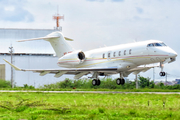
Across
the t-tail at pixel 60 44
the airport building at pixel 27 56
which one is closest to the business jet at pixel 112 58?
the t-tail at pixel 60 44

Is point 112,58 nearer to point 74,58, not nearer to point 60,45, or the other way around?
point 74,58

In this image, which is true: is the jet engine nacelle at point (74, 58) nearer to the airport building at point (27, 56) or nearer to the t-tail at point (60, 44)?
the t-tail at point (60, 44)

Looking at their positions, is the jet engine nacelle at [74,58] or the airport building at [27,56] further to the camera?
the airport building at [27,56]

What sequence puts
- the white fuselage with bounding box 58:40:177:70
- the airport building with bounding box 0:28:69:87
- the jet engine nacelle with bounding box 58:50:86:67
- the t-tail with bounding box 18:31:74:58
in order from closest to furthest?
the white fuselage with bounding box 58:40:177:70 → the jet engine nacelle with bounding box 58:50:86:67 → the t-tail with bounding box 18:31:74:58 → the airport building with bounding box 0:28:69:87

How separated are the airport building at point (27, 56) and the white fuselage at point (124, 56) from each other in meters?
26.7

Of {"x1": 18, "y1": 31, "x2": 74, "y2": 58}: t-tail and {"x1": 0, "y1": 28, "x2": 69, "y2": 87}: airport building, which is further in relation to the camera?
{"x1": 0, "y1": 28, "x2": 69, "y2": 87}: airport building

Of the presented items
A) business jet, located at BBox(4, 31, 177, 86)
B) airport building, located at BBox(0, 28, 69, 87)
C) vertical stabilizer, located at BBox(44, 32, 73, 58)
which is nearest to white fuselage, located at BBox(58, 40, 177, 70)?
business jet, located at BBox(4, 31, 177, 86)

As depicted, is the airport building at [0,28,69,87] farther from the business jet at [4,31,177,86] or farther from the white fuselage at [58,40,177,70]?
the white fuselage at [58,40,177,70]

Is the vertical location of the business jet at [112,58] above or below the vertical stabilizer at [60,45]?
below

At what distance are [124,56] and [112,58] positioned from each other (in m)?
1.67

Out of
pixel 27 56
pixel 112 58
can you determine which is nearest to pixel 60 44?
pixel 112 58

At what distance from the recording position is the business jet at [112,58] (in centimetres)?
2839

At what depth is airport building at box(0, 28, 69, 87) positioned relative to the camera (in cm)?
6262

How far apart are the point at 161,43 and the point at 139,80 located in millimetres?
18860
